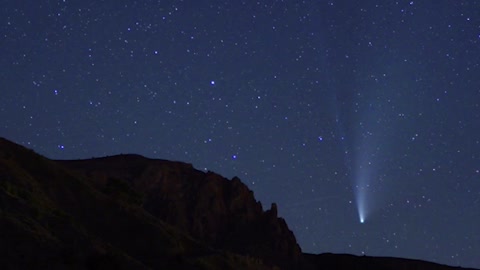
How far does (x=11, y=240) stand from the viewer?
73.2ft

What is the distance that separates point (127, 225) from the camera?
144ft

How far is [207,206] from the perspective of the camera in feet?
383

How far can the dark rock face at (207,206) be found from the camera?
4193 inches

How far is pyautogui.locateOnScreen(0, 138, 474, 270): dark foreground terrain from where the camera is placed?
23.7m

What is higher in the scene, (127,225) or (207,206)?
(207,206)

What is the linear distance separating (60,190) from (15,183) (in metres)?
8.38

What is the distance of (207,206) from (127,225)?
240 feet

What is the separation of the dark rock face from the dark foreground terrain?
0.21 m

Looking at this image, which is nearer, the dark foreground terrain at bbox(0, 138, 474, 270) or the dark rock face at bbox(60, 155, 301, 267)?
the dark foreground terrain at bbox(0, 138, 474, 270)

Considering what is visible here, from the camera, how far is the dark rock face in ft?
349

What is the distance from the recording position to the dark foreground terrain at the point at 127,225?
23.7 metres

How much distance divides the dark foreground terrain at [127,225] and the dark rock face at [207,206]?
0.21 metres

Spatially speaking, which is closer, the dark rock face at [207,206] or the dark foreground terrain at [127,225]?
the dark foreground terrain at [127,225]

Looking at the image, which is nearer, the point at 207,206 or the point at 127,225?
the point at 127,225
